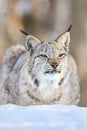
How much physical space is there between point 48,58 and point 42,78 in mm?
280

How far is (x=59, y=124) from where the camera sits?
260 inches

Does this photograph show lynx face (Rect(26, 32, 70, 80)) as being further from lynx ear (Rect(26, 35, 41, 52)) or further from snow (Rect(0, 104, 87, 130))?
snow (Rect(0, 104, 87, 130))

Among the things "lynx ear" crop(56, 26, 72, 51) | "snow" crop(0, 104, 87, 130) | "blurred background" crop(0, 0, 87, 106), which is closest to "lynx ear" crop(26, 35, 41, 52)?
"lynx ear" crop(56, 26, 72, 51)

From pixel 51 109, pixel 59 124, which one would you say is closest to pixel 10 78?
pixel 51 109

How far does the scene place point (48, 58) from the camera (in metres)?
9.35

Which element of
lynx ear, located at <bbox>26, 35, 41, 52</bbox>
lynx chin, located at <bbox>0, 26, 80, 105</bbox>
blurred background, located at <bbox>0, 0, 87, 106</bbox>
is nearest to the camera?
lynx chin, located at <bbox>0, 26, 80, 105</bbox>

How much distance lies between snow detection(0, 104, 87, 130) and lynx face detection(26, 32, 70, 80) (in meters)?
1.90

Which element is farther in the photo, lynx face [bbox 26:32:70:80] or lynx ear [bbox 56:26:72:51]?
A: lynx ear [bbox 56:26:72:51]

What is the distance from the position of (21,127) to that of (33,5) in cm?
1726

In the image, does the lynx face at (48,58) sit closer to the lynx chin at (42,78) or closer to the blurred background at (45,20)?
the lynx chin at (42,78)

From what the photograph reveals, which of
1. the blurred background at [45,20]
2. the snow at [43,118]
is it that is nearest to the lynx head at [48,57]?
the snow at [43,118]

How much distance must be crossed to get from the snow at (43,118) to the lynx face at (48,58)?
6.24ft

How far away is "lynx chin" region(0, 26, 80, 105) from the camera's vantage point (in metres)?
9.38

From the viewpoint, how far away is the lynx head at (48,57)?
929 cm
